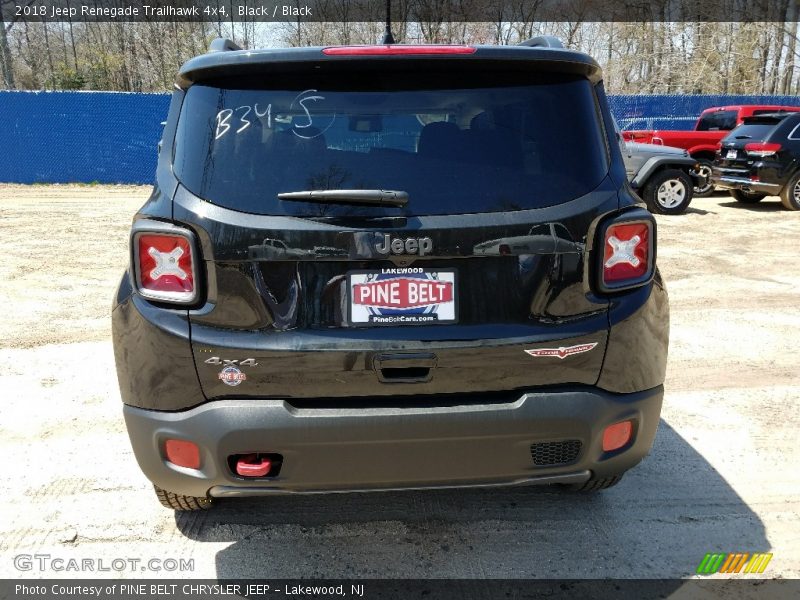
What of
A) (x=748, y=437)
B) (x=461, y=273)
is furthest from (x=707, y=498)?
(x=461, y=273)

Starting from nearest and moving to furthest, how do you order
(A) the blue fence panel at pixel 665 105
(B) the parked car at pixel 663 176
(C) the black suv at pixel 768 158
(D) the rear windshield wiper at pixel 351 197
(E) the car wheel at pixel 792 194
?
(D) the rear windshield wiper at pixel 351 197 → (B) the parked car at pixel 663 176 → (C) the black suv at pixel 768 158 → (E) the car wheel at pixel 792 194 → (A) the blue fence panel at pixel 665 105

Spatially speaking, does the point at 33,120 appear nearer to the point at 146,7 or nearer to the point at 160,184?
the point at 160,184

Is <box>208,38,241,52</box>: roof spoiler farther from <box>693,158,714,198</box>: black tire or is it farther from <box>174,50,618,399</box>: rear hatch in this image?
<box>693,158,714,198</box>: black tire

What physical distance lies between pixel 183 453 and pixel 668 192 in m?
12.2

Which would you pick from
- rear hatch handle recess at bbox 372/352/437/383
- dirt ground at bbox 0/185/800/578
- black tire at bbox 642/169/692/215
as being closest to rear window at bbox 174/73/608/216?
rear hatch handle recess at bbox 372/352/437/383

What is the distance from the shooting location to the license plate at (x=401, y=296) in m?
2.11

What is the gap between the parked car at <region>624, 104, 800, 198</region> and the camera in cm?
1395

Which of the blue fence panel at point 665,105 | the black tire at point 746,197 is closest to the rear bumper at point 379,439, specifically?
the black tire at point 746,197

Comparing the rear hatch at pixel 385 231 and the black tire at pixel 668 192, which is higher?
the rear hatch at pixel 385 231

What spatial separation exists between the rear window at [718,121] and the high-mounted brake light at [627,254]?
49.3 ft

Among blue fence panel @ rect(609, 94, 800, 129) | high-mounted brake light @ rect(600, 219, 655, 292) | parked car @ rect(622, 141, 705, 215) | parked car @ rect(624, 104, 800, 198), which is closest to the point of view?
high-mounted brake light @ rect(600, 219, 655, 292)

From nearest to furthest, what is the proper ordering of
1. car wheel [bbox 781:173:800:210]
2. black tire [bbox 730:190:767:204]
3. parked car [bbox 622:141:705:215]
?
1. parked car [bbox 622:141:705:215]
2. car wheel [bbox 781:173:800:210]
3. black tire [bbox 730:190:767:204]

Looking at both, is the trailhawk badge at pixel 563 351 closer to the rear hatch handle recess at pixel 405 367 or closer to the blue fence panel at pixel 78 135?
the rear hatch handle recess at pixel 405 367

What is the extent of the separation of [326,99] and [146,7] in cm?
3952
